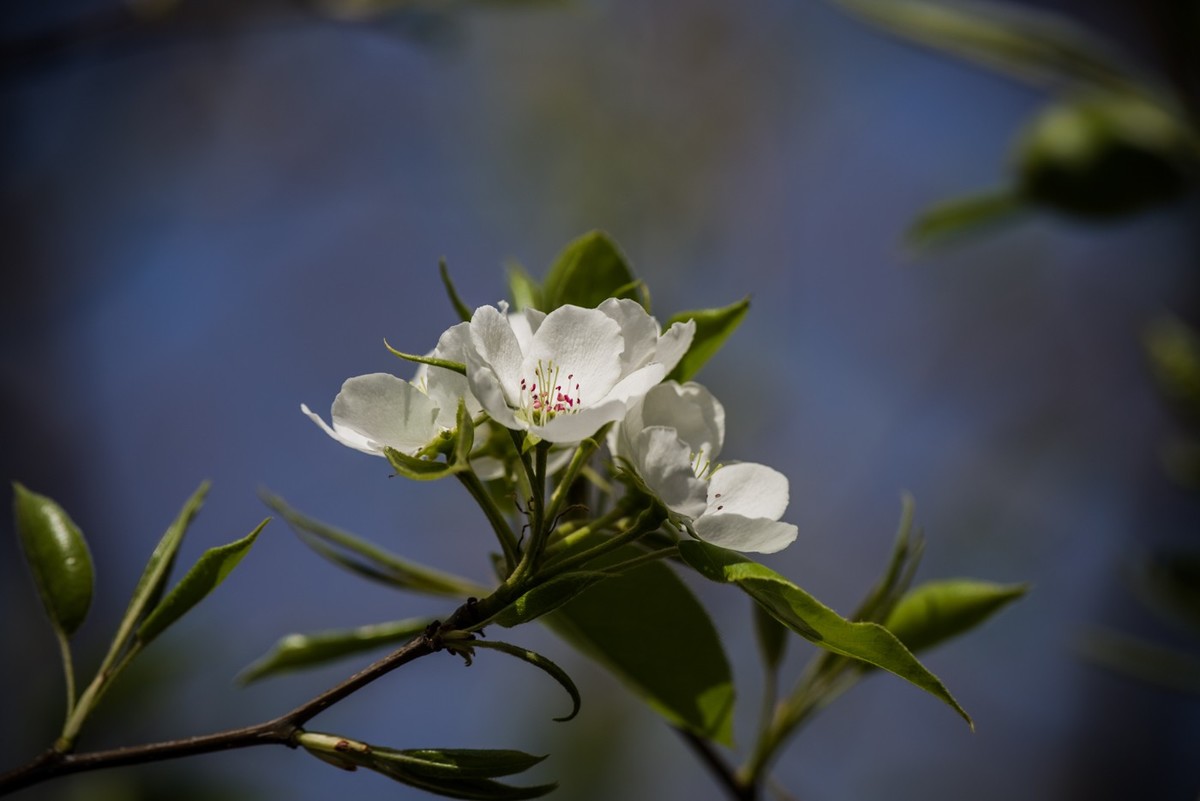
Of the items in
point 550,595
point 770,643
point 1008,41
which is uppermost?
point 1008,41

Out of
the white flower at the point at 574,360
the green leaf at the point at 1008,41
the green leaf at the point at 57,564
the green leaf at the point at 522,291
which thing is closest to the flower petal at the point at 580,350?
the white flower at the point at 574,360

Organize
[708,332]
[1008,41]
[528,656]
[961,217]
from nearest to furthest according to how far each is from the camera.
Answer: [528,656]
[708,332]
[1008,41]
[961,217]

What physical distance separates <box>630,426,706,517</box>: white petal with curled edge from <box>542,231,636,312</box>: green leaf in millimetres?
137

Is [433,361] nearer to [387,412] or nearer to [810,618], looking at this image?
[387,412]

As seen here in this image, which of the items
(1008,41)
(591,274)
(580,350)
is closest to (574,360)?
(580,350)

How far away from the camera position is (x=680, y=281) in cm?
204

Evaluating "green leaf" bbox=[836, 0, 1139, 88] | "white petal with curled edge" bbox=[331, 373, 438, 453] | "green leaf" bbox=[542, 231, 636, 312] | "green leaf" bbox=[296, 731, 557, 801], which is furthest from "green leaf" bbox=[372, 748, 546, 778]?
"green leaf" bbox=[836, 0, 1139, 88]

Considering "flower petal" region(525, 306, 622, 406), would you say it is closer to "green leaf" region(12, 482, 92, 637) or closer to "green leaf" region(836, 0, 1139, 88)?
"green leaf" region(12, 482, 92, 637)

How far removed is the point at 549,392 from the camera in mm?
410

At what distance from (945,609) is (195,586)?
34 cm

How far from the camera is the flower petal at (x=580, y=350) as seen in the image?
→ 0.39 metres

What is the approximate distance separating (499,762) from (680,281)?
171cm

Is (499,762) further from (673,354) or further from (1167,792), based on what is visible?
(1167,792)

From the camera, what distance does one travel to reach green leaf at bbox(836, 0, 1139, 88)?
90 cm
